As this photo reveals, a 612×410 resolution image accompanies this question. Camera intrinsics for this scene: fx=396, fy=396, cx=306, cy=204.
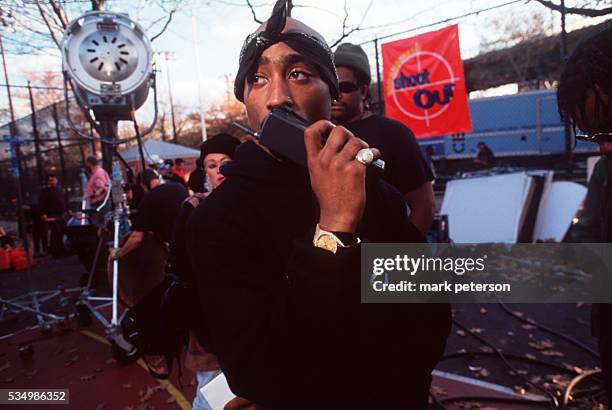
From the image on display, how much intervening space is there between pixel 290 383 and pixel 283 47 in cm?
95

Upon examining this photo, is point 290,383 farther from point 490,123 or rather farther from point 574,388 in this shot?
point 490,123

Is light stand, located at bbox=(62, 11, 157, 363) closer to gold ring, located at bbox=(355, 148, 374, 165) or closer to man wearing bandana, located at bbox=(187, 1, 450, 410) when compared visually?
man wearing bandana, located at bbox=(187, 1, 450, 410)

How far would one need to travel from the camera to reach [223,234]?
3.20 feet

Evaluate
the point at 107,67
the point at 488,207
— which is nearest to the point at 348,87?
the point at 107,67

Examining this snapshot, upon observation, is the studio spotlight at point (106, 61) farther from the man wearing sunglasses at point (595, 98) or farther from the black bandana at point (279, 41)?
the man wearing sunglasses at point (595, 98)

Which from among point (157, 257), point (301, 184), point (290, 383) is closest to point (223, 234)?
point (301, 184)

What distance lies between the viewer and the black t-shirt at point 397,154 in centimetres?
268

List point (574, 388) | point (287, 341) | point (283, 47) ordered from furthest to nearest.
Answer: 1. point (574, 388)
2. point (283, 47)
3. point (287, 341)

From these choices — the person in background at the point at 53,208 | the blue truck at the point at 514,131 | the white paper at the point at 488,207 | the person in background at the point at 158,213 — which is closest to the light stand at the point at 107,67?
the person in background at the point at 158,213

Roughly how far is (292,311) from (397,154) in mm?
2032

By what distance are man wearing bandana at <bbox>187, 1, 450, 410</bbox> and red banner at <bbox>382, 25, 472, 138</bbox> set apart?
682 cm

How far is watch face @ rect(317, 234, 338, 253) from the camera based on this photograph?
0.84 m

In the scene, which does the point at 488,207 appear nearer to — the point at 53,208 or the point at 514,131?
the point at 53,208

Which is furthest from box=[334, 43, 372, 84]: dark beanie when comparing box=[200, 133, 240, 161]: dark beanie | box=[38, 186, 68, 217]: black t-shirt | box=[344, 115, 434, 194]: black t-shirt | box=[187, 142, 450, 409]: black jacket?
box=[38, 186, 68, 217]: black t-shirt
